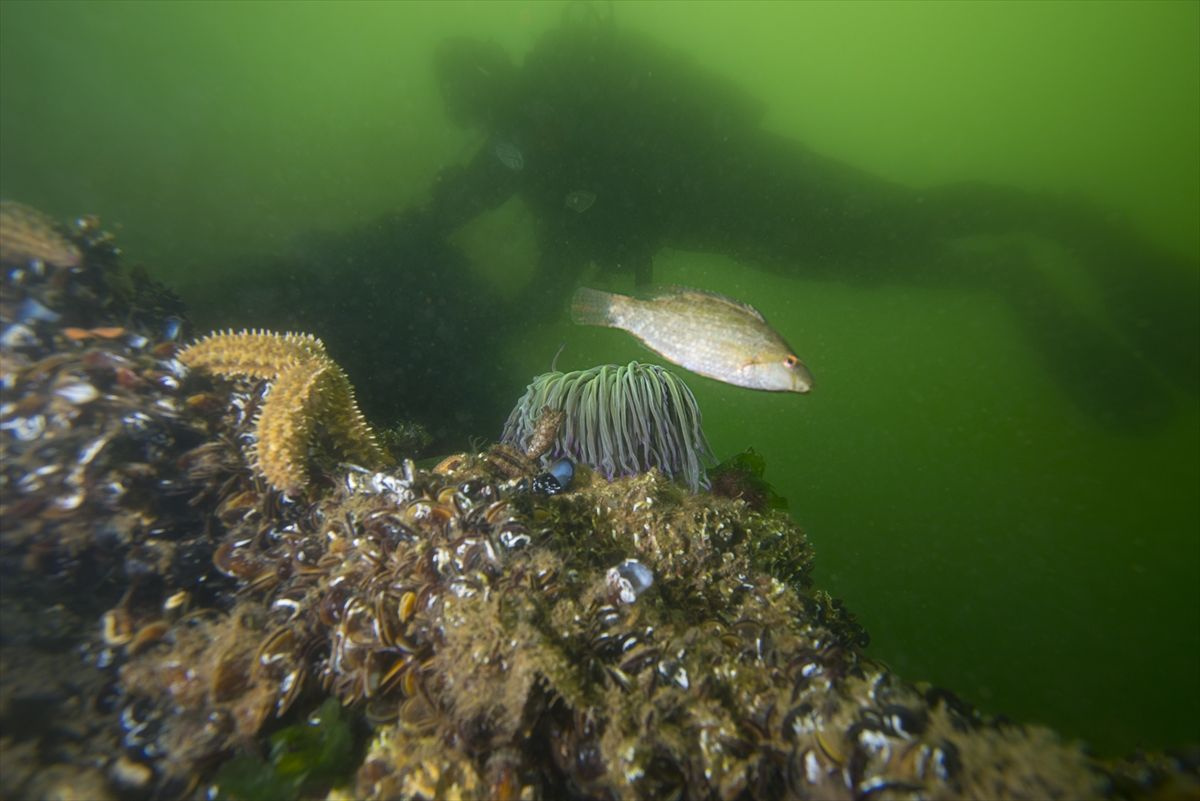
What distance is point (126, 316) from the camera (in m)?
3.84

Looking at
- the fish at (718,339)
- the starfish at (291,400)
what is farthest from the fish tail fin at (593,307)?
the starfish at (291,400)

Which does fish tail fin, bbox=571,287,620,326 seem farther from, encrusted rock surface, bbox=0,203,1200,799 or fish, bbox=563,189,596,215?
fish, bbox=563,189,596,215

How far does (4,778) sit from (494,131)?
12.2 metres

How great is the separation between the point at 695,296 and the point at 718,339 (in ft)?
1.32

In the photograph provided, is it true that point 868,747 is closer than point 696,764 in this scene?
Yes

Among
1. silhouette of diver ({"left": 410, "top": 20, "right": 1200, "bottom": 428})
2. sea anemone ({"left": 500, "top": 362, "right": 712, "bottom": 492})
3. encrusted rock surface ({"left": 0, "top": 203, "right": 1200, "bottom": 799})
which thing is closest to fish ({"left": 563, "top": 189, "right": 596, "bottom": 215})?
silhouette of diver ({"left": 410, "top": 20, "right": 1200, "bottom": 428})

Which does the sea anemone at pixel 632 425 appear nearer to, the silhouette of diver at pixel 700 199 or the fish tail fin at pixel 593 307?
the fish tail fin at pixel 593 307

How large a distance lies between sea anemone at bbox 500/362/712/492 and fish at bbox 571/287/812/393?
487 millimetres

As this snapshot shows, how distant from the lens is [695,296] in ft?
12.7

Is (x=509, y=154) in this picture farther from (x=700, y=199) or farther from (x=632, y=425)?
(x=632, y=425)

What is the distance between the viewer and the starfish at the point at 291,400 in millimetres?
3059

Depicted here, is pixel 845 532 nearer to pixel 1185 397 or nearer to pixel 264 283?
pixel 1185 397

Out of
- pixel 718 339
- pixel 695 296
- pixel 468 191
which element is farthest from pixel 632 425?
pixel 468 191

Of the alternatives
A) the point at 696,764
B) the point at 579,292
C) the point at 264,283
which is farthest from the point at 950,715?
the point at 264,283
